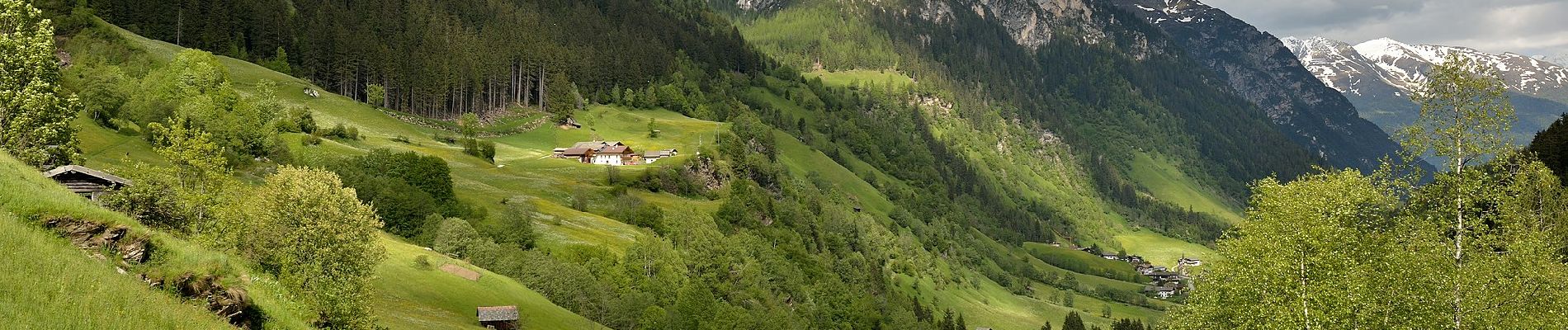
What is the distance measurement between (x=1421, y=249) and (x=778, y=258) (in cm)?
10572

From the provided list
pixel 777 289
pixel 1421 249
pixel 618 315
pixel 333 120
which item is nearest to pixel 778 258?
pixel 777 289

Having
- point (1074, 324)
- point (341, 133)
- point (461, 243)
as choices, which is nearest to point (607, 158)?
point (341, 133)

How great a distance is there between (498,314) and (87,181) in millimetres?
25359

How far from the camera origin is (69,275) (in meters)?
23.2

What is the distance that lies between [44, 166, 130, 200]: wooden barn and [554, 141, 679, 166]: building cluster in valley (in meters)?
102

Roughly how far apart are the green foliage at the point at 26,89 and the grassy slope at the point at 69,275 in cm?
1515

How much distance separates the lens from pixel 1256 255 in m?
44.3

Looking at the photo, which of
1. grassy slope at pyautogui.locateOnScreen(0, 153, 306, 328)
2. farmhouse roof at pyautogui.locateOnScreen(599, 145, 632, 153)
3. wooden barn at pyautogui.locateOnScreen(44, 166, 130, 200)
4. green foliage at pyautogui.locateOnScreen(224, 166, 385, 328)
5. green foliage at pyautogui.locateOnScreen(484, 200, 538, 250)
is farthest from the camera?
farmhouse roof at pyautogui.locateOnScreen(599, 145, 632, 153)

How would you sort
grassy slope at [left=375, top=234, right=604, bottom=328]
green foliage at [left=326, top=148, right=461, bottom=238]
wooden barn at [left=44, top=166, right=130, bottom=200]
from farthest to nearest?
green foliage at [left=326, top=148, right=461, bottom=238], grassy slope at [left=375, top=234, right=604, bottom=328], wooden barn at [left=44, top=166, right=130, bottom=200]

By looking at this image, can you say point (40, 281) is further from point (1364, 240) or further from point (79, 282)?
point (1364, 240)

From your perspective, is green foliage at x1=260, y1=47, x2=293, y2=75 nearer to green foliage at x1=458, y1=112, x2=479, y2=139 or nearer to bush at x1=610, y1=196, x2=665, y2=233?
green foliage at x1=458, y1=112, x2=479, y2=139

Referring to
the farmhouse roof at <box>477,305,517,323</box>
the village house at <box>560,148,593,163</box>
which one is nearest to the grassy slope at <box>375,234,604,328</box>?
the farmhouse roof at <box>477,305,517,323</box>

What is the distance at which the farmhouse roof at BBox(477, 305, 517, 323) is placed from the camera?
Answer: 68.6 m

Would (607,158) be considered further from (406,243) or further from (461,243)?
(406,243)
